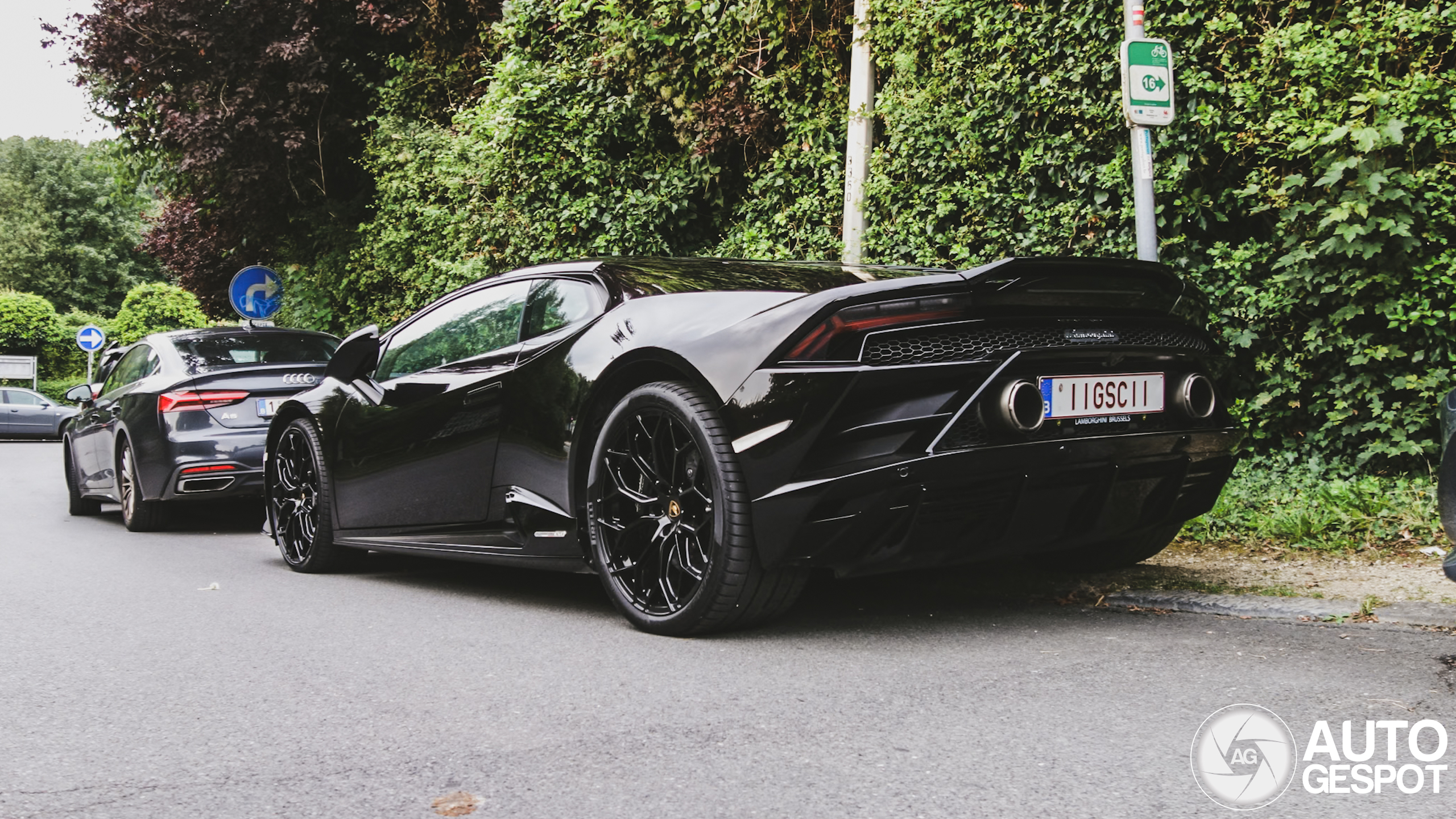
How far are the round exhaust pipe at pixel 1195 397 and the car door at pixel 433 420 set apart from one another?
242 cm

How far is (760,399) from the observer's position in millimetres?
3713

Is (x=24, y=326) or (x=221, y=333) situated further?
(x=24, y=326)

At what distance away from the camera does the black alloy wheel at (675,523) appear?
3.80m

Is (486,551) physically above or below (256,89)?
below

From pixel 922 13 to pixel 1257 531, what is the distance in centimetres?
389

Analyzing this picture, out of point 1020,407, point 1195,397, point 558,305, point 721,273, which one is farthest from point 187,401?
point 1195,397

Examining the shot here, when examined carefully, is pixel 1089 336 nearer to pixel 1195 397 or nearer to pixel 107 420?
pixel 1195 397

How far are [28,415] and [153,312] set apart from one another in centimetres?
2515

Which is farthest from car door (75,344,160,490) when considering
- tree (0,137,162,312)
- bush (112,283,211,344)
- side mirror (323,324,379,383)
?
tree (0,137,162,312)

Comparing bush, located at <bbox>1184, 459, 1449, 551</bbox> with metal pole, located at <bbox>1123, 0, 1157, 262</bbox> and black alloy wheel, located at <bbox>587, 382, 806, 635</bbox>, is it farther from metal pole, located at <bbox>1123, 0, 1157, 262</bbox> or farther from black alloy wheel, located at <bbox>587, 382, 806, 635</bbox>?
black alloy wheel, located at <bbox>587, 382, 806, 635</bbox>

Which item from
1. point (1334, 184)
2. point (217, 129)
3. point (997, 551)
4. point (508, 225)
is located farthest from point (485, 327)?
point (217, 129)

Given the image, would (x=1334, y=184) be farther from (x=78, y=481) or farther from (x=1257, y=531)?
(x=78, y=481)

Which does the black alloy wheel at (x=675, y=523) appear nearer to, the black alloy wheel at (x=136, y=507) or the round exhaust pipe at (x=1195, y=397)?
the round exhaust pipe at (x=1195, y=397)

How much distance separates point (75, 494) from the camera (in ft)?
34.1
